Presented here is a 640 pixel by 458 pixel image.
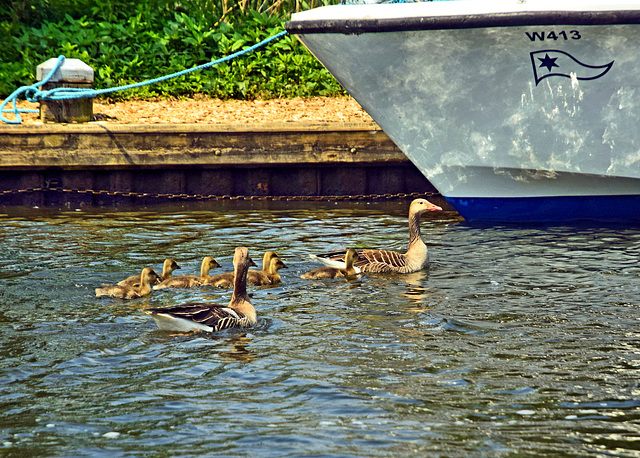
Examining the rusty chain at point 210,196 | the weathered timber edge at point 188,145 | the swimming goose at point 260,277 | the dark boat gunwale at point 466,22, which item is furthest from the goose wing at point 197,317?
the rusty chain at point 210,196

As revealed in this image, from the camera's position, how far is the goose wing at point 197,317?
718cm

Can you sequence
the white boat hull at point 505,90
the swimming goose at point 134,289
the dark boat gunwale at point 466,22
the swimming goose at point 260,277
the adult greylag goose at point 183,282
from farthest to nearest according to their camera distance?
the white boat hull at point 505,90 → the dark boat gunwale at point 466,22 → the swimming goose at point 260,277 → the adult greylag goose at point 183,282 → the swimming goose at point 134,289

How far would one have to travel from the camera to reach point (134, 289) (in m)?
8.70

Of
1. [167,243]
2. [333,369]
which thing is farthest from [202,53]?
[333,369]

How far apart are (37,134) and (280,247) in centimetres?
459

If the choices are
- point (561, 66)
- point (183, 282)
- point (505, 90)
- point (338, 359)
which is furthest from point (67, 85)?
point (338, 359)

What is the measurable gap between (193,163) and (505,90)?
4972mm

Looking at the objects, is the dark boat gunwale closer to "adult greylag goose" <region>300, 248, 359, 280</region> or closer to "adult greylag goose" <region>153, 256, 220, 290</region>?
"adult greylag goose" <region>300, 248, 359, 280</region>

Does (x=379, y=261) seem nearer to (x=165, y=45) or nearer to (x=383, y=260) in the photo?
(x=383, y=260)

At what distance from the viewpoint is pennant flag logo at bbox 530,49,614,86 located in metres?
10.9

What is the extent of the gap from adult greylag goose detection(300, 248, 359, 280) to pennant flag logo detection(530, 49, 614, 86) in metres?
3.45

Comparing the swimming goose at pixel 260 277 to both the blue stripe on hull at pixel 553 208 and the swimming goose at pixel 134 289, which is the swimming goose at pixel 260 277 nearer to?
the swimming goose at pixel 134 289

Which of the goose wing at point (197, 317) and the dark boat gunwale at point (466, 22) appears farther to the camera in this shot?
the dark boat gunwale at point (466, 22)

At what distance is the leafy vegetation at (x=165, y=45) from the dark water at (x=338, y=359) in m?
6.07
